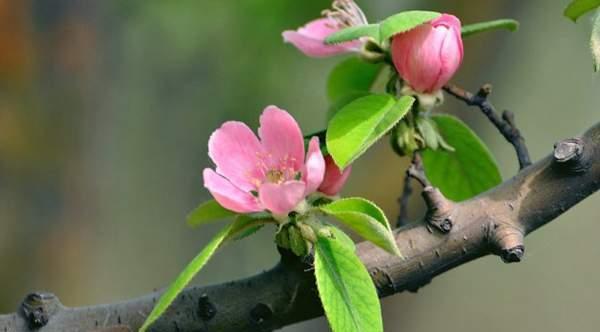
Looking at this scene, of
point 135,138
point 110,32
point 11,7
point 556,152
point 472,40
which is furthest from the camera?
point 135,138

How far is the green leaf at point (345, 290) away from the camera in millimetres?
603

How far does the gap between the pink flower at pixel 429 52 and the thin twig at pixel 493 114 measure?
0.10 feet

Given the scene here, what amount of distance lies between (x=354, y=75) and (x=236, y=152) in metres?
0.23

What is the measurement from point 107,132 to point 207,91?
0.93ft

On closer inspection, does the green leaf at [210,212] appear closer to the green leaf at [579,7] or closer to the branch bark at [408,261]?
the branch bark at [408,261]

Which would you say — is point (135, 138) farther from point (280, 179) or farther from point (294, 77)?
point (280, 179)

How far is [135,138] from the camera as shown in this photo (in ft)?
8.46

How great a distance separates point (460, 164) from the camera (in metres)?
0.82

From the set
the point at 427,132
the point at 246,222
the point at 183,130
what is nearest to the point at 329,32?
the point at 427,132

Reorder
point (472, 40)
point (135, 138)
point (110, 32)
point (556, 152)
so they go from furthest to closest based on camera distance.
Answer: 1. point (135, 138)
2. point (110, 32)
3. point (472, 40)
4. point (556, 152)

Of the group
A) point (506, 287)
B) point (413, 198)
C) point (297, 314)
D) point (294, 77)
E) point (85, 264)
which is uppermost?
point (297, 314)

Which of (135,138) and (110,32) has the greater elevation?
(110,32)

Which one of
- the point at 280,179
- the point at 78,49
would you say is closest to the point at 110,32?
the point at 78,49

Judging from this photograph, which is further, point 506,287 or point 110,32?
point 506,287
